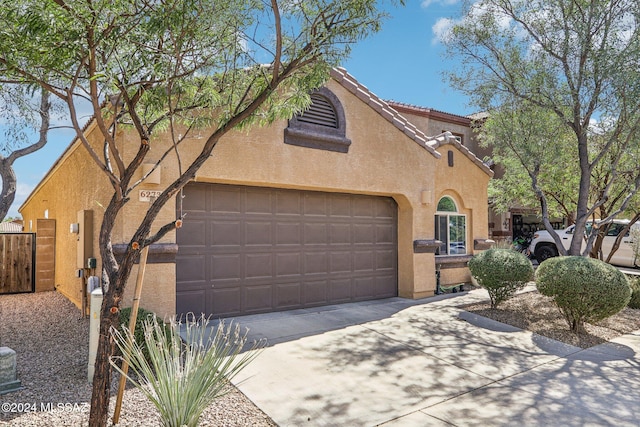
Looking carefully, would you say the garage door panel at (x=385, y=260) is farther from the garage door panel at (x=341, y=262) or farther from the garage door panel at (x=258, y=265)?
the garage door panel at (x=258, y=265)

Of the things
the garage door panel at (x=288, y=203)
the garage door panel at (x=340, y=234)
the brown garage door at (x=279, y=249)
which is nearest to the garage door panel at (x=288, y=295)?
the brown garage door at (x=279, y=249)

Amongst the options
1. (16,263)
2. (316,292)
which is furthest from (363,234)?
(16,263)

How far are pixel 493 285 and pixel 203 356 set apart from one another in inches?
258

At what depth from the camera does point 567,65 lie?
902 centimetres

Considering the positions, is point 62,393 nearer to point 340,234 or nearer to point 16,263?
point 340,234

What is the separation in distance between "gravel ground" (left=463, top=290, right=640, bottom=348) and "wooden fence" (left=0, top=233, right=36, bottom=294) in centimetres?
1171

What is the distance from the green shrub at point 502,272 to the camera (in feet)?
27.2

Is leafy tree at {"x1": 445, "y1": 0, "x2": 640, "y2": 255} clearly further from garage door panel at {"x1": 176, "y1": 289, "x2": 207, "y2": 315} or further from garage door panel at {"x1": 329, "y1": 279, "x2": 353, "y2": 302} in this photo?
garage door panel at {"x1": 176, "y1": 289, "x2": 207, "y2": 315}

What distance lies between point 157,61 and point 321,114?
4748mm

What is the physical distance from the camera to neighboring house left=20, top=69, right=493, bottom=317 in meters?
7.13

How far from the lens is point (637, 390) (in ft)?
16.2

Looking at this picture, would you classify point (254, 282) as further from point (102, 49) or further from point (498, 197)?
point (498, 197)

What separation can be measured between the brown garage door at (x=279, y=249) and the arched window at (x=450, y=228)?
2009 millimetres

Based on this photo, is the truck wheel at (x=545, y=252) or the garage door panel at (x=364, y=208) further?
the truck wheel at (x=545, y=252)
